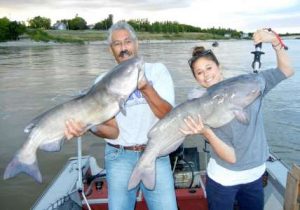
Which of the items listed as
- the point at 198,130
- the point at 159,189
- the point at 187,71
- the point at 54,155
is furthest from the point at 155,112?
the point at 187,71

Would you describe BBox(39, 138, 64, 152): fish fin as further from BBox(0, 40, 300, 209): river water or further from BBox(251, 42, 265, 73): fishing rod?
BBox(251, 42, 265, 73): fishing rod

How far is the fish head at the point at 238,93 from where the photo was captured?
3.42 meters

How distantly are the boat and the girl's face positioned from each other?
1935 millimetres

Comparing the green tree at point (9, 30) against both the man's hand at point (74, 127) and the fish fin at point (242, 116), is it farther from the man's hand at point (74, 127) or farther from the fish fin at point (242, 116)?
the fish fin at point (242, 116)

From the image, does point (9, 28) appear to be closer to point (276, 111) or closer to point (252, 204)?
point (276, 111)

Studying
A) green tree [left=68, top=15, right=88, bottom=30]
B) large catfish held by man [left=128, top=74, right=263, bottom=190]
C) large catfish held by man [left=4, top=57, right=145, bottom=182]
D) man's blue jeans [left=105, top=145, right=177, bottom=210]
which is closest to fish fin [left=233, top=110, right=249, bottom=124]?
large catfish held by man [left=128, top=74, right=263, bottom=190]

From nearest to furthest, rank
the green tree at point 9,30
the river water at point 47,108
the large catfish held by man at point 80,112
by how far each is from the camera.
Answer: the large catfish held by man at point 80,112 → the river water at point 47,108 → the green tree at point 9,30

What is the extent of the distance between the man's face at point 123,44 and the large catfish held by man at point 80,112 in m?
0.58

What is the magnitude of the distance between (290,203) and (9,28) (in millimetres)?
101377

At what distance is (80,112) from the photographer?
11.0 feet

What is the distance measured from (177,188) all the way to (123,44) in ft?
7.99

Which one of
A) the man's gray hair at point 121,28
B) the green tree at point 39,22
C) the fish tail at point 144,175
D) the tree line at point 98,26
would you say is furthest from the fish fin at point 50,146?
the green tree at point 39,22

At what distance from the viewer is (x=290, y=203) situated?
4152 mm

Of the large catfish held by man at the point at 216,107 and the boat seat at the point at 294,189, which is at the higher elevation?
the large catfish held by man at the point at 216,107
